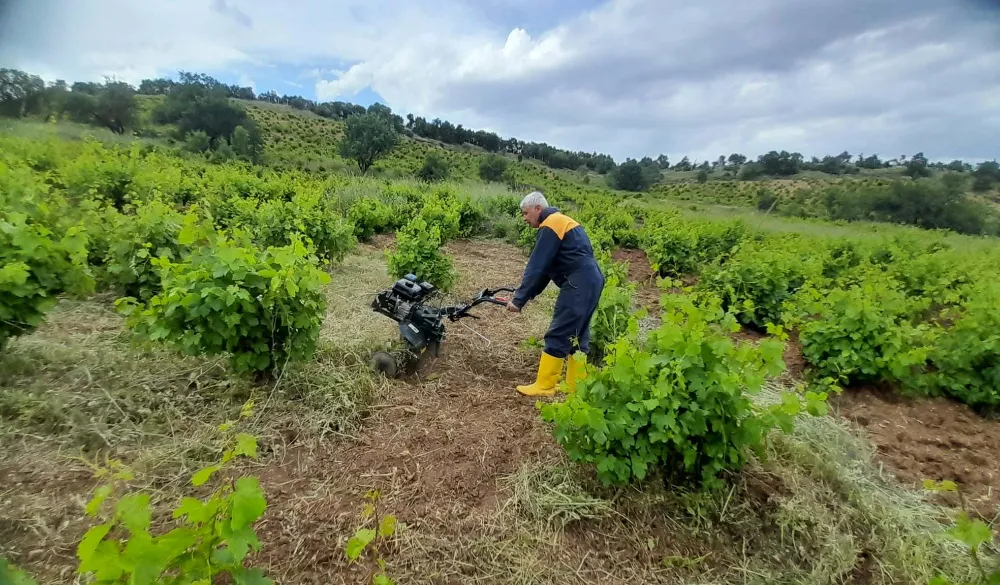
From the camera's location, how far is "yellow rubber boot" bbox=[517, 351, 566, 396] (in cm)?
427

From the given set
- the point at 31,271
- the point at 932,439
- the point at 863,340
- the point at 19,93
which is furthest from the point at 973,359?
the point at 31,271

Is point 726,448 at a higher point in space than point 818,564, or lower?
higher

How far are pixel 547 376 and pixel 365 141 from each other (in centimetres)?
3918

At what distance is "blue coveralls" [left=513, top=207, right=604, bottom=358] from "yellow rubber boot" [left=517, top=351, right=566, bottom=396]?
0.06m

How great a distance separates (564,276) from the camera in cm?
427

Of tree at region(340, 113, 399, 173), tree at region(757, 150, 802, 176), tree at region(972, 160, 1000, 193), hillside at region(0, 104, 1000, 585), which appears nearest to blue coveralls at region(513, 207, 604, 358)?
hillside at region(0, 104, 1000, 585)

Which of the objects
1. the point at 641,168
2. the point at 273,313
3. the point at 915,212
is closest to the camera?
the point at 273,313

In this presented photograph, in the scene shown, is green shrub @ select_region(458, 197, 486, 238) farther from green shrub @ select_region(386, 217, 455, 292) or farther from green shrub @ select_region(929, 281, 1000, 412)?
green shrub @ select_region(929, 281, 1000, 412)

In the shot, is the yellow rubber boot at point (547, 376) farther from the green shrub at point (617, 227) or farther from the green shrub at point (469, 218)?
Answer: the green shrub at point (469, 218)

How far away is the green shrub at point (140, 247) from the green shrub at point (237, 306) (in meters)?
1.34

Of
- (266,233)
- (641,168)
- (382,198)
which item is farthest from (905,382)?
(641,168)

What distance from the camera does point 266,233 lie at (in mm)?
7816

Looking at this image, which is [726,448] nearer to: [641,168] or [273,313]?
[273,313]

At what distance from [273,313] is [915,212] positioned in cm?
4479
